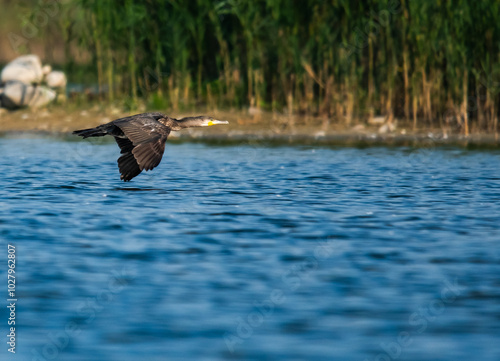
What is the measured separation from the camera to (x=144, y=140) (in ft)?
32.1

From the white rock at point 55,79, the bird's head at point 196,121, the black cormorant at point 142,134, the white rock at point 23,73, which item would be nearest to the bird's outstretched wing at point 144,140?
the black cormorant at point 142,134

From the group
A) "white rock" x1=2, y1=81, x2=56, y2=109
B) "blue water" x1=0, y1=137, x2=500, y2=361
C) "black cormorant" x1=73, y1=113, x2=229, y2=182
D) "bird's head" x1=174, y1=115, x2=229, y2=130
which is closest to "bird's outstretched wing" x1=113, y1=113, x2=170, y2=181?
"black cormorant" x1=73, y1=113, x2=229, y2=182

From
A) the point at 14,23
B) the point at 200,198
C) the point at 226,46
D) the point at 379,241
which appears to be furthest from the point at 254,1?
the point at 14,23

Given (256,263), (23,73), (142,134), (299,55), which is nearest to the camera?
(256,263)

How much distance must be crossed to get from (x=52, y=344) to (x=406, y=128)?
1401 cm

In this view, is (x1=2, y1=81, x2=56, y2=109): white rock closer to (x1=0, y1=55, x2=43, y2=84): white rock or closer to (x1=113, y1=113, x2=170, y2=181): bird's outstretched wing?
(x1=0, y1=55, x2=43, y2=84): white rock

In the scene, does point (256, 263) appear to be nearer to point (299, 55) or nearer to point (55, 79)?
point (299, 55)

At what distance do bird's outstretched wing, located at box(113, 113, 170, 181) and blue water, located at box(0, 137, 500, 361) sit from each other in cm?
A: 44

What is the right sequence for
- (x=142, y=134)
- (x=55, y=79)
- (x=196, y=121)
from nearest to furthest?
1. (x=142, y=134)
2. (x=196, y=121)
3. (x=55, y=79)

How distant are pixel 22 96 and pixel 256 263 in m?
15.7

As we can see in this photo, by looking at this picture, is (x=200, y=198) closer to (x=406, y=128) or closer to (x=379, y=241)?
(x=379, y=241)

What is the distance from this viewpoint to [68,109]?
2158cm

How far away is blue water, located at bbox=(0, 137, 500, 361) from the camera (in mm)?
5449

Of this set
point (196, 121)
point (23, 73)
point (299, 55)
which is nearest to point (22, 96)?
point (23, 73)
